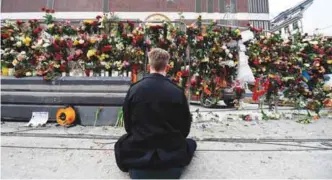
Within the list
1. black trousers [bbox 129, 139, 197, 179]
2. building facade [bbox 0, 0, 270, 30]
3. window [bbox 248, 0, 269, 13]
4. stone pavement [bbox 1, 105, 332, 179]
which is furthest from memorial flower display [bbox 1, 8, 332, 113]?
window [bbox 248, 0, 269, 13]

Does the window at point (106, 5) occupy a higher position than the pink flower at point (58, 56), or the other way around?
the window at point (106, 5)

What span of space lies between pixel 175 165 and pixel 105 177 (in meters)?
0.69

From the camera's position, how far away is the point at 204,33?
4422 millimetres

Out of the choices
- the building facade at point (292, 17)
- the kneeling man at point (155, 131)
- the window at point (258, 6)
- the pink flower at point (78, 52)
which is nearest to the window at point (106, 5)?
the window at point (258, 6)

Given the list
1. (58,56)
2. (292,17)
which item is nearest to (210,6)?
(292,17)

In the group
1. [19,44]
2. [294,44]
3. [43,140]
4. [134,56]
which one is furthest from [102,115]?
[294,44]

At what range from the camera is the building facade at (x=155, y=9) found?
23.5 meters

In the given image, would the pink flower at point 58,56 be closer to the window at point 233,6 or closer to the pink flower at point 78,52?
the pink flower at point 78,52

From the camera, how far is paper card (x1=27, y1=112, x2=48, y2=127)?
3.83m

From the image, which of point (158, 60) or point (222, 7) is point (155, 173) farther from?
point (222, 7)

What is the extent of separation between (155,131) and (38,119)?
115 inches

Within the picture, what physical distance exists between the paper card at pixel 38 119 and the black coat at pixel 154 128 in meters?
2.48

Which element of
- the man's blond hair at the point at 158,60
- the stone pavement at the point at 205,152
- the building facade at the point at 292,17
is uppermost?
the building facade at the point at 292,17

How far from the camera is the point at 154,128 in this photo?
74.8 inches
